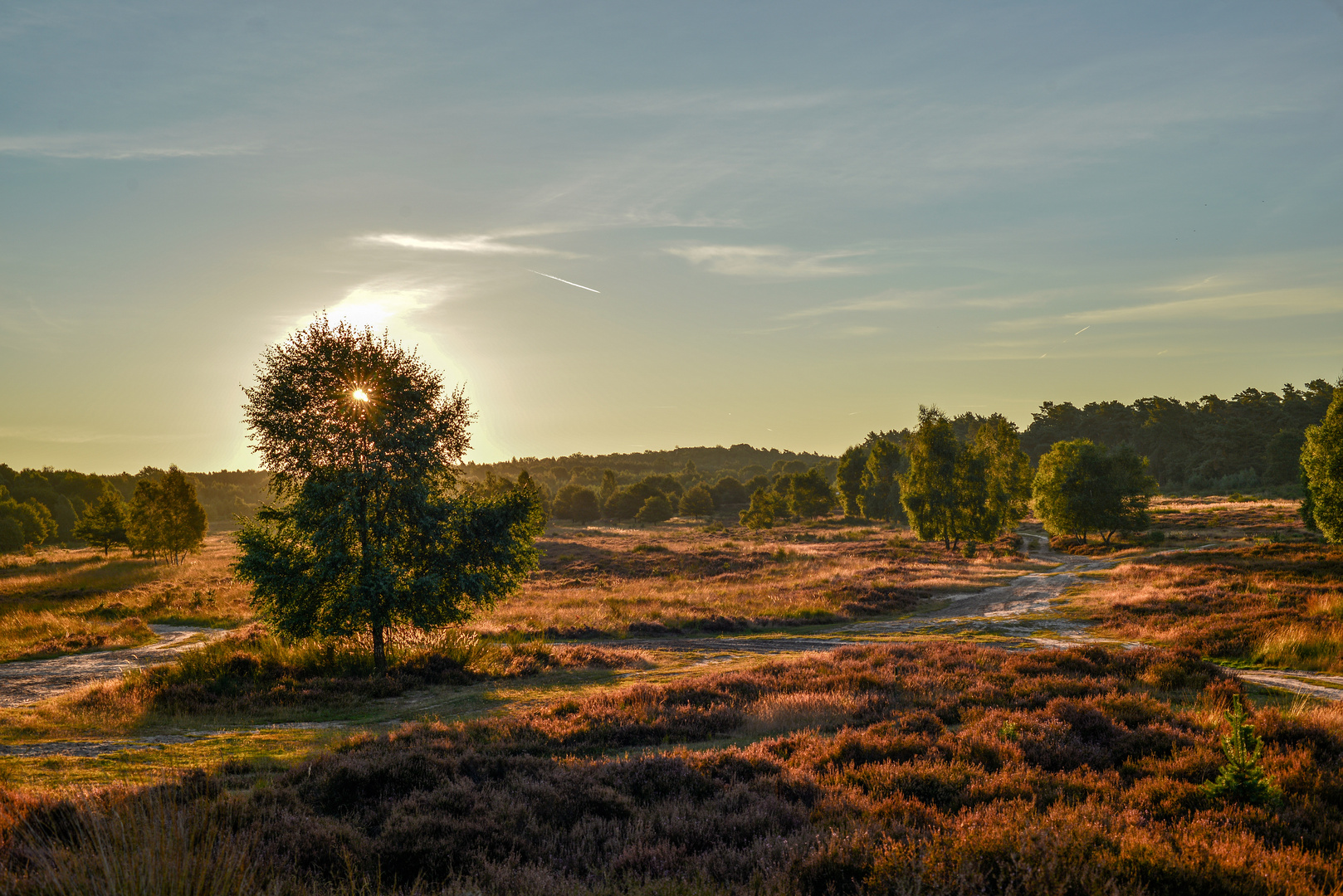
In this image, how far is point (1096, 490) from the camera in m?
62.1

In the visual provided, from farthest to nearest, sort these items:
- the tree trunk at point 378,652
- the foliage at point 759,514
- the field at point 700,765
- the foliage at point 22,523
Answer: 1. the foliage at point 759,514
2. the foliage at point 22,523
3. the tree trunk at point 378,652
4. the field at point 700,765

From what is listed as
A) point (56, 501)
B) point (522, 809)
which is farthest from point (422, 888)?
point (56, 501)

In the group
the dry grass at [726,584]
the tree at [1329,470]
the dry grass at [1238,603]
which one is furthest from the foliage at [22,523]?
the tree at [1329,470]

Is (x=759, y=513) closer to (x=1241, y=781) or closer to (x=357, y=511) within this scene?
(x=357, y=511)

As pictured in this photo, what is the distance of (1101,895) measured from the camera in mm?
5223

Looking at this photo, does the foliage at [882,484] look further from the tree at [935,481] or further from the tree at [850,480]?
the tree at [935,481]

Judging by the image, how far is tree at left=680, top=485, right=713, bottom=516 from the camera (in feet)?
425

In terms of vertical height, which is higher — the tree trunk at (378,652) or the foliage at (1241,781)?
the foliage at (1241,781)

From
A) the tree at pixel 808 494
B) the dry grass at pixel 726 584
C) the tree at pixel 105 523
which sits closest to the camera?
the dry grass at pixel 726 584

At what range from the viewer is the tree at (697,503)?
425 ft

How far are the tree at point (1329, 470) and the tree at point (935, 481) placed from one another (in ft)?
76.5

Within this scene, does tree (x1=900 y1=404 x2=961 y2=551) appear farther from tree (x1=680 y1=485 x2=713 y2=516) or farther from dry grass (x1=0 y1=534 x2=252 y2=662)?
tree (x1=680 y1=485 x2=713 y2=516)

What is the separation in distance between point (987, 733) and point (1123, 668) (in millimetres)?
7959

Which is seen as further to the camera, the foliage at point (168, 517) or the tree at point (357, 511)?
the foliage at point (168, 517)
